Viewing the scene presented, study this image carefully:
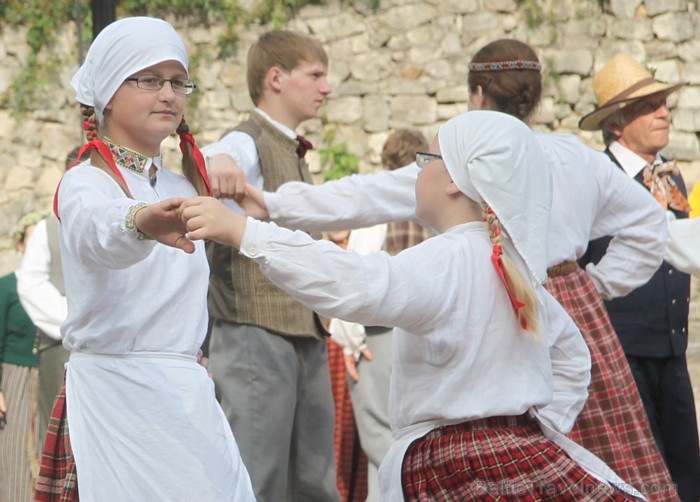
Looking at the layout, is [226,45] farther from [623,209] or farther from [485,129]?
[485,129]

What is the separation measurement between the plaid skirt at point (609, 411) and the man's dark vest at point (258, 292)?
2.99ft

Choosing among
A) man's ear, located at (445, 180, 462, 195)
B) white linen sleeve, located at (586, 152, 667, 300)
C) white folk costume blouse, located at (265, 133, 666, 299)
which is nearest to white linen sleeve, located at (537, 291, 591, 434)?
man's ear, located at (445, 180, 462, 195)

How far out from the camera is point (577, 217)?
3775 mm

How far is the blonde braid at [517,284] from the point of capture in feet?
8.71

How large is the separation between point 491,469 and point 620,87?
268cm

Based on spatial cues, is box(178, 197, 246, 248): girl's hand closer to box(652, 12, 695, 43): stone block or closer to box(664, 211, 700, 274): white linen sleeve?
box(664, 211, 700, 274): white linen sleeve

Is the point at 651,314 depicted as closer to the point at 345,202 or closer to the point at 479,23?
the point at 345,202

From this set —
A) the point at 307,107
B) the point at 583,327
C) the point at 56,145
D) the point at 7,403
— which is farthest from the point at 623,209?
the point at 56,145

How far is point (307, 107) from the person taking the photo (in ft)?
14.5

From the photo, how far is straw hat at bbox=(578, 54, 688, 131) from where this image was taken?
4.79 meters

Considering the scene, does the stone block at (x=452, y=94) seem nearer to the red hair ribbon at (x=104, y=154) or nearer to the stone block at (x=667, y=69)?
the stone block at (x=667, y=69)

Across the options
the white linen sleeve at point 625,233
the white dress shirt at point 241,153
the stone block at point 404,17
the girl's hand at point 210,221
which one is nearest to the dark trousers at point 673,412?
the white linen sleeve at point 625,233

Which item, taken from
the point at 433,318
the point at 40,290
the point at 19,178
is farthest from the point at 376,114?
the point at 433,318

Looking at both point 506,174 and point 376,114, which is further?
point 376,114
